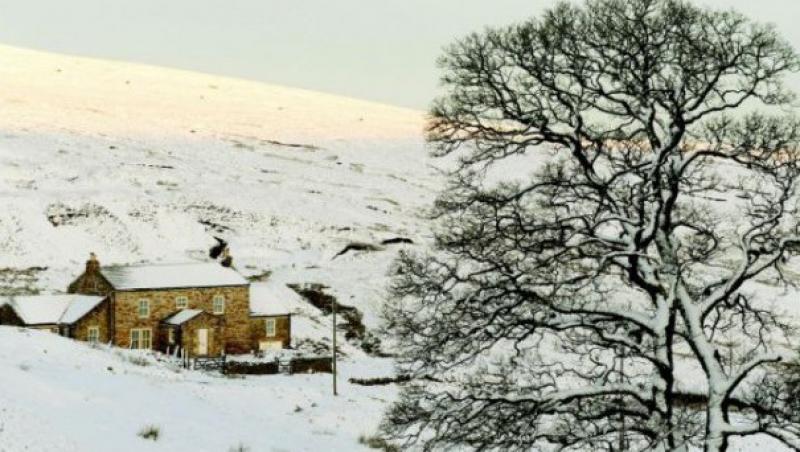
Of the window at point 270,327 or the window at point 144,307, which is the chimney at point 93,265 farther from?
the window at point 270,327

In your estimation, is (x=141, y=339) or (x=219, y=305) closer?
(x=141, y=339)

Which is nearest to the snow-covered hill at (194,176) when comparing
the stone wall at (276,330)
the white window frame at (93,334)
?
the stone wall at (276,330)

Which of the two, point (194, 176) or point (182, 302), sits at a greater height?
point (194, 176)

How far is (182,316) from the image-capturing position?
5738 centimetres

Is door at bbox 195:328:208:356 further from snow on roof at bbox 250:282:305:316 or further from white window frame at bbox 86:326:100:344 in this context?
white window frame at bbox 86:326:100:344

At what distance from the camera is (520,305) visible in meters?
14.5

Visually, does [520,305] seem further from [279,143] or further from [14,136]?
[279,143]

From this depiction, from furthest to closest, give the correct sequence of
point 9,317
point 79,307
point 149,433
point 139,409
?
point 79,307 → point 9,317 → point 139,409 → point 149,433

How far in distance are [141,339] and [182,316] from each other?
9.96ft

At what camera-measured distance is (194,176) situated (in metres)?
93.4

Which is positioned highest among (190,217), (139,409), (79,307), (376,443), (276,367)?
(190,217)

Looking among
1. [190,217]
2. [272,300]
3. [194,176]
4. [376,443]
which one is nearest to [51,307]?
[272,300]

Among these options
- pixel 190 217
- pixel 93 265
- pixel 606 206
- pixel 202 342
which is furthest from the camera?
pixel 190 217

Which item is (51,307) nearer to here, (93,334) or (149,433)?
(93,334)
